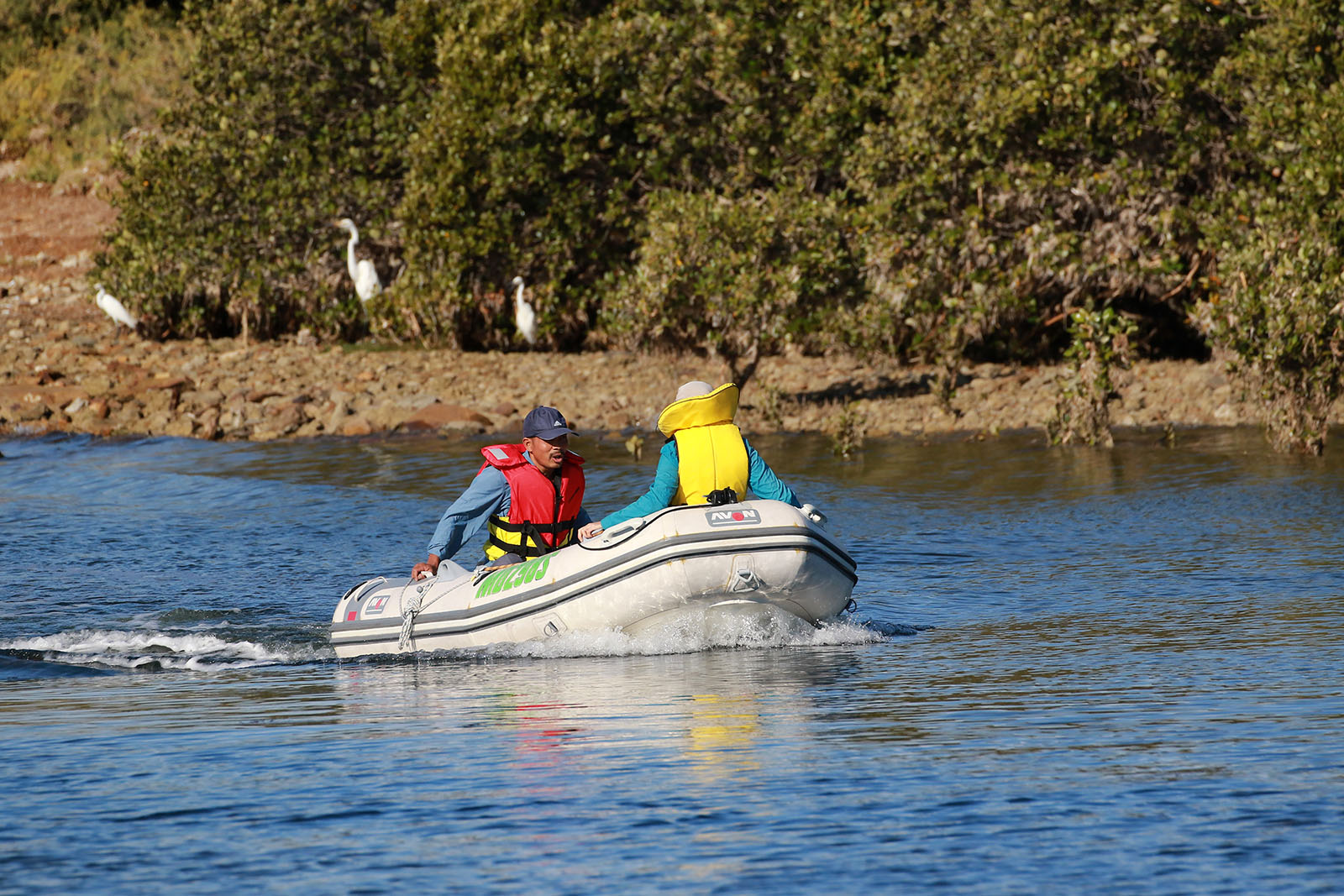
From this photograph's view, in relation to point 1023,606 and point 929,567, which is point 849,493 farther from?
point 1023,606

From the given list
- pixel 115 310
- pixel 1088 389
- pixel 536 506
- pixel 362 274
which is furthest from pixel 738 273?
pixel 536 506

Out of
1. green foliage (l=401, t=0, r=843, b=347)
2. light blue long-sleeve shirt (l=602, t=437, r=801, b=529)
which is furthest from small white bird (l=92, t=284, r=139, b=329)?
light blue long-sleeve shirt (l=602, t=437, r=801, b=529)

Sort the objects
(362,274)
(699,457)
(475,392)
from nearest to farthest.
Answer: (699,457)
(475,392)
(362,274)

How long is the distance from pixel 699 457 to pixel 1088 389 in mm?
9680

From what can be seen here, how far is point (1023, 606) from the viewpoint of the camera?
8.83 m

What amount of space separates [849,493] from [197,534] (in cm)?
547

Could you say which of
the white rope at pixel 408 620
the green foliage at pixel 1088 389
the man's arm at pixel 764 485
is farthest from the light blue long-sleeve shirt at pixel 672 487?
the green foliage at pixel 1088 389

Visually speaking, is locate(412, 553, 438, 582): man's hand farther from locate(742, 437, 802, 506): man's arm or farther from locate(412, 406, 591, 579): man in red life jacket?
locate(742, 437, 802, 506): man's arm

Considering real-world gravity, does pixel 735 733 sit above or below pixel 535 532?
below

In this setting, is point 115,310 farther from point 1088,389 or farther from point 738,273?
point 1088,389

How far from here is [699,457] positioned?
7859 millimetres

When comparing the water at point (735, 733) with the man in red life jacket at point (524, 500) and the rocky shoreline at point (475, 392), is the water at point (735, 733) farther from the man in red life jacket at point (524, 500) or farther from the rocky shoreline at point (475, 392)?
the rocky shoreline at point (475, 392)

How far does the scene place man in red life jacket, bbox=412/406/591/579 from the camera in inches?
315

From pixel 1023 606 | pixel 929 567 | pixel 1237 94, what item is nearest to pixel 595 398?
pixel 1237 94
